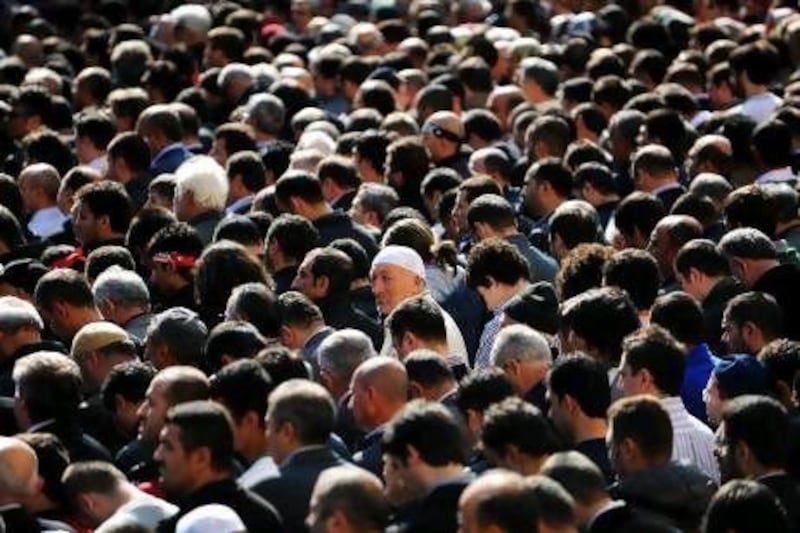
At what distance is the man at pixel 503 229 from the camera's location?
506 inches

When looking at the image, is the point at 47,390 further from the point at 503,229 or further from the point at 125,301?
Answer: the point at 503,229

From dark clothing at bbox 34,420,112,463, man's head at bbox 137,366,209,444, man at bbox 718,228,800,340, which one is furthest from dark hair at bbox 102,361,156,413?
man at bbox 718,228,800,340

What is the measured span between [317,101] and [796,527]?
10621 mm

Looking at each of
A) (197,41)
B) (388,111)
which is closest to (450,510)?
(388,111)

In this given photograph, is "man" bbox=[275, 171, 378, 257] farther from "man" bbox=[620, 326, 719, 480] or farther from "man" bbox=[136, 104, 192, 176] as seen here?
"man" bbox=[620, 326, 719, 480]

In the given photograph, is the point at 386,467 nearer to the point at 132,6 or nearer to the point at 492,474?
the point at 492,474

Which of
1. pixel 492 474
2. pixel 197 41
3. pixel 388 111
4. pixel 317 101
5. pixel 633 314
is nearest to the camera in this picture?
pixel 492 474

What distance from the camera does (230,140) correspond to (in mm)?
16188

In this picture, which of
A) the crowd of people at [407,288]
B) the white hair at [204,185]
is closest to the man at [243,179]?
the crowd of people at [407,288]

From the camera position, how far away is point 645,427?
29.1ft

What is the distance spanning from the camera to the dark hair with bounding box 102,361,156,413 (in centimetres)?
1030

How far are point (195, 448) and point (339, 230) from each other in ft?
15.5

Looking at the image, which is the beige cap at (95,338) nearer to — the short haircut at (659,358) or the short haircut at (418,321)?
the short haircut at (418,321)

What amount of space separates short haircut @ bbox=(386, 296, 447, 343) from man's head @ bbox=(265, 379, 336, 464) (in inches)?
60.6
